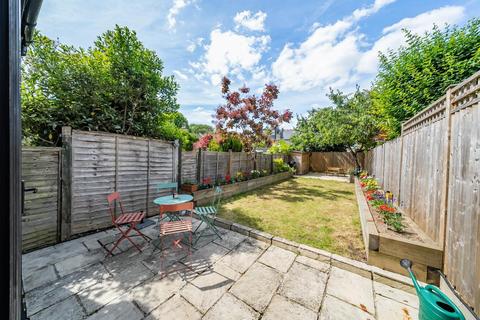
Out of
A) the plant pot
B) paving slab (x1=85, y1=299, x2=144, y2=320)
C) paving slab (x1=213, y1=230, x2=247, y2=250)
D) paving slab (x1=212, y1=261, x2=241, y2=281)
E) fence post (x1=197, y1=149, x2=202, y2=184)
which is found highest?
fence post (x1=197, y1=149, x2=202, y2=184)

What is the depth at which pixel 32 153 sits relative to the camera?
298cm

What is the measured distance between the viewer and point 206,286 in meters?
2.34

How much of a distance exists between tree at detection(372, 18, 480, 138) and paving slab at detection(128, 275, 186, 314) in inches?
264

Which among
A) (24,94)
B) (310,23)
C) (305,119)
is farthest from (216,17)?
(305,119)

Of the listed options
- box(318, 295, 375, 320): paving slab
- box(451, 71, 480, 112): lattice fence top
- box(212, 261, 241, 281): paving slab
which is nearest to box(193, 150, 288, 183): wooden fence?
box(212, 261, 241, 281): paving slab

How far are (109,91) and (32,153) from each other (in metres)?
2.06

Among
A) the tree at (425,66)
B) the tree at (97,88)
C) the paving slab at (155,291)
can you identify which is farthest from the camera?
the tree at (425,66)

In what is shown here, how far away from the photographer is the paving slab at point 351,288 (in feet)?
6.94

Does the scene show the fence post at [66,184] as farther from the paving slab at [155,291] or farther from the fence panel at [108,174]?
the paving slab at [155,291]

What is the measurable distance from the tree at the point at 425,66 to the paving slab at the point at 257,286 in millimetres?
5607

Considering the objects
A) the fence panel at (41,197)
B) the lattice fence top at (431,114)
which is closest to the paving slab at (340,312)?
the lattice fence top at (431,114)

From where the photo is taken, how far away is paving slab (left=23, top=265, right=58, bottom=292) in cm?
226

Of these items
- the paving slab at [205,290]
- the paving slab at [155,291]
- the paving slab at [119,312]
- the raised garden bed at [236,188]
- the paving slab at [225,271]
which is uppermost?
the raised garden bed at [236,188]

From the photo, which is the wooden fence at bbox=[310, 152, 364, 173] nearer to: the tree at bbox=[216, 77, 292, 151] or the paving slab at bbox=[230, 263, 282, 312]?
the tree at bbox=[216, 77, 292, 151]
